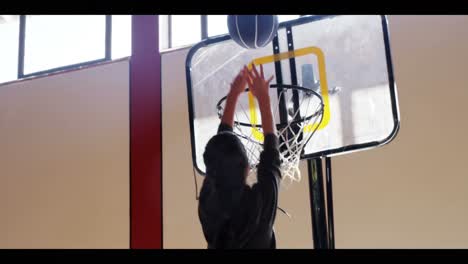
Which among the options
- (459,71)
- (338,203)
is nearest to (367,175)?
(338,203)

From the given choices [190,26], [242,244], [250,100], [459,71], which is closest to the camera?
[242,244]

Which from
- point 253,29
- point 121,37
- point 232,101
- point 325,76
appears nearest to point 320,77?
point 325,76

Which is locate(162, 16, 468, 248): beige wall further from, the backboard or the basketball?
the basketball

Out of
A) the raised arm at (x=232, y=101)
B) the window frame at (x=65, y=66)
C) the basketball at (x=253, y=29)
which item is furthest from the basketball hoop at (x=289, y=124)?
the window frame at (x=65, y=66)

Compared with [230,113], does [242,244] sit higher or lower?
lower

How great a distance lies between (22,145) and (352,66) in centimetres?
278

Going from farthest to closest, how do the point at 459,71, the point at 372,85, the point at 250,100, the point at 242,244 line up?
the point at 459,71 → the point at 250,100 → the point at 372,85 → the point at 242,244

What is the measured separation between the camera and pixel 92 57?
13.3 feet

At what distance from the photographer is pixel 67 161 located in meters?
3.79

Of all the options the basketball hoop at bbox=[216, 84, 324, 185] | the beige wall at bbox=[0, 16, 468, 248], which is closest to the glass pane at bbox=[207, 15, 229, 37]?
the beige wall at bbox=[0, 16, 468, 248]

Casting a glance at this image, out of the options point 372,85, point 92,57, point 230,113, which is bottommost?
point 230,113

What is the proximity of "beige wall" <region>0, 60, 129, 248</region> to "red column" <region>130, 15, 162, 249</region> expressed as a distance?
67 millimetres
